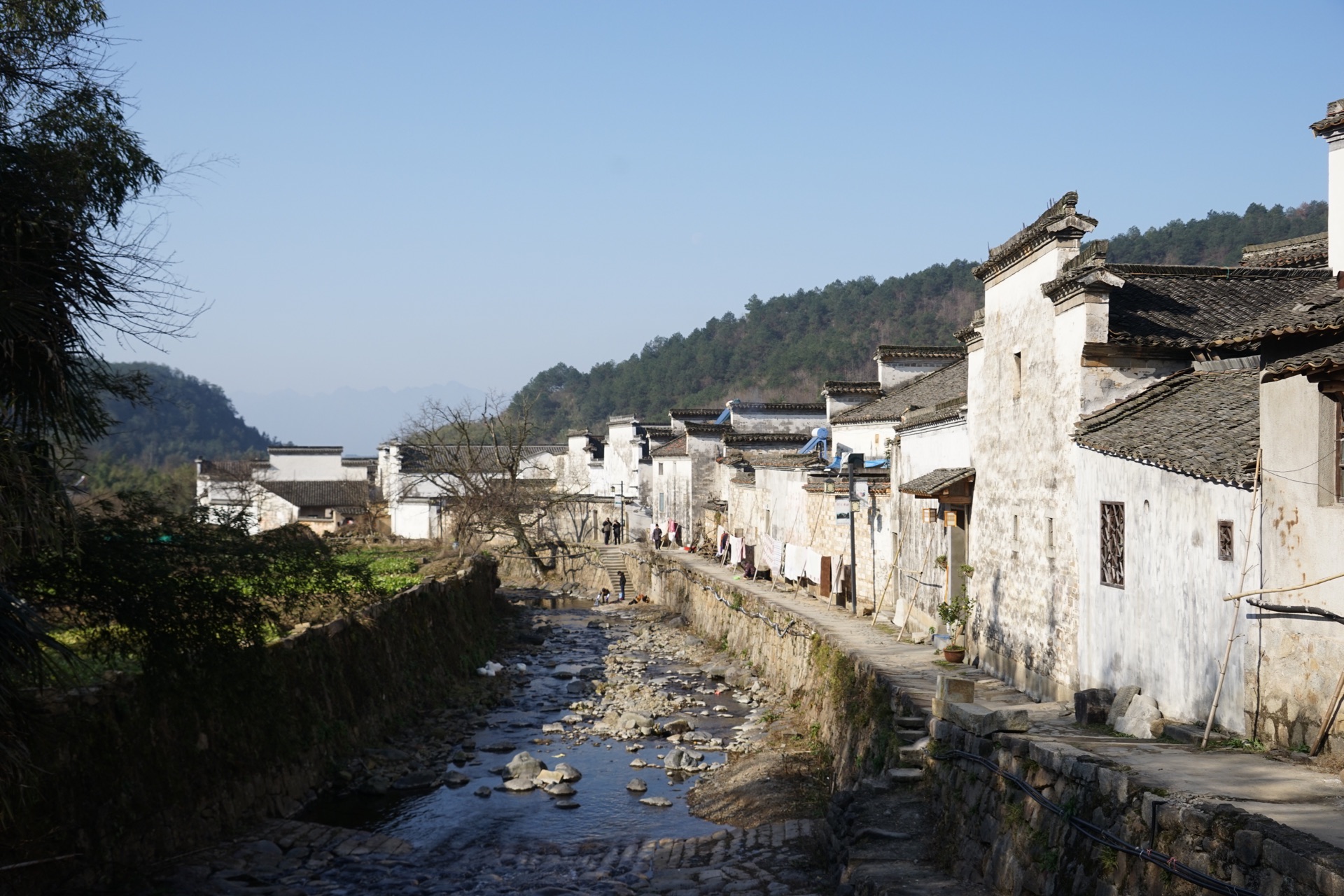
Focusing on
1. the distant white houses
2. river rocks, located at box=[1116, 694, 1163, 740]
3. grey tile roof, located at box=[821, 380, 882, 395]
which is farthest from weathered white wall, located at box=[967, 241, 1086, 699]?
the distant white houses

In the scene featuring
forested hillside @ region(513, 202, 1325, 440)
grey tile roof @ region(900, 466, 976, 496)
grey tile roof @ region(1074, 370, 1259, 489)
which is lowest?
grey tile roof @ region(900, 466, 976, 496)

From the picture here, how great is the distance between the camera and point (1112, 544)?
1301cm

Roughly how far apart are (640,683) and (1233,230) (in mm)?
66625

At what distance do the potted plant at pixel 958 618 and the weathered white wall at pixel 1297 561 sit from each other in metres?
8.52

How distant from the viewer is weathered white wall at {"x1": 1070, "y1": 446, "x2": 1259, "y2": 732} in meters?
10.4

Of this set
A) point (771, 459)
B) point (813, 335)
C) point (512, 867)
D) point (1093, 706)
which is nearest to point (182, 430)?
point (813, 335)

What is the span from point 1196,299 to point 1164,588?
200 inches

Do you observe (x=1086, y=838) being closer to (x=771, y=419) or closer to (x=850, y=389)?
(x=850, y=389)

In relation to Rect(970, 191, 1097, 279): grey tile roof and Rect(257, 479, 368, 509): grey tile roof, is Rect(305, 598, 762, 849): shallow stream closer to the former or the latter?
Rect(970, 191, 1097, 279): grey tile roof

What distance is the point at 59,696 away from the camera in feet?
37.8

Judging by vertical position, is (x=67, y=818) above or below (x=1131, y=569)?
below

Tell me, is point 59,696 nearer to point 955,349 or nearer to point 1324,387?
point 1324,387

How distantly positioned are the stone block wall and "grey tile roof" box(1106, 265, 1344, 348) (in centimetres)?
566

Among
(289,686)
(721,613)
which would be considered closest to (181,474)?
(721,613)
